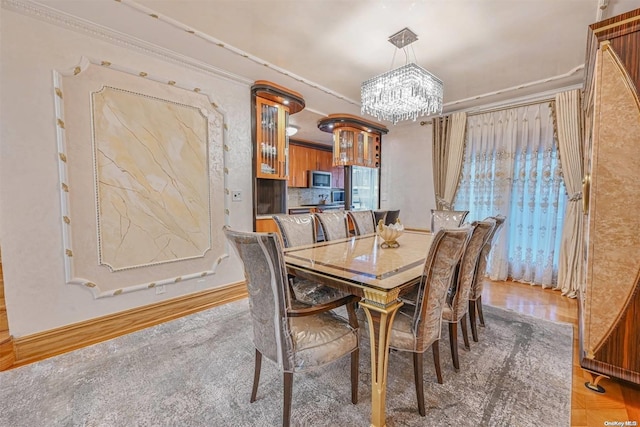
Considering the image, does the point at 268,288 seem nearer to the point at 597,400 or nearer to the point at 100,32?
the point at 597,400

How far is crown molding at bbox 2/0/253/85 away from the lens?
6.19 feet

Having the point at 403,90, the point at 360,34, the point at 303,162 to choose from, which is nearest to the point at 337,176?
the point at 303,162

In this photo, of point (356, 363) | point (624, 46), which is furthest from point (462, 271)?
point (624, 46)

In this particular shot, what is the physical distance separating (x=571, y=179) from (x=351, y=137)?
3.02 meters

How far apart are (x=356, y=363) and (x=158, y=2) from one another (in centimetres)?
278

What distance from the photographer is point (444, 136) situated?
4262mm

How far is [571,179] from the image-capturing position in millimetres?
3191

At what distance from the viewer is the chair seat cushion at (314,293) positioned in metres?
1.93

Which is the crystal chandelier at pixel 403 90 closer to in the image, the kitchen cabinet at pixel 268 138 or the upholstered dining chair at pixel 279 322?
the kitchen cabinet at pixel 268 138

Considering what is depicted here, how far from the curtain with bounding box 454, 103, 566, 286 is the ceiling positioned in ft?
2.00

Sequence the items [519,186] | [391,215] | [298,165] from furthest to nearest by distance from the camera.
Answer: [298,165] < [391,215] < [519,186]

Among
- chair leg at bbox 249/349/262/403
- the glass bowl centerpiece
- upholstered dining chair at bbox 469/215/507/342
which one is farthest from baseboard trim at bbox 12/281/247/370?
upholstered dining chair at bbox 469/215/507/342

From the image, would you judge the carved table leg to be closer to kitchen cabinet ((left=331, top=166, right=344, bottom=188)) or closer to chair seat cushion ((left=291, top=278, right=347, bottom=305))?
chair seat cushion ((left=291, top=278, right=347, bottom=305))

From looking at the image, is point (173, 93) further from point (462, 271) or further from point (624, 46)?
point (624, 46)
